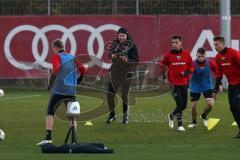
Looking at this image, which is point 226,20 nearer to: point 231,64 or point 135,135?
point 231,64

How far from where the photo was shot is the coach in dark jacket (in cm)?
1894

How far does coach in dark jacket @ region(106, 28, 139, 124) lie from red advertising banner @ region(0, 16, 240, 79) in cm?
1081

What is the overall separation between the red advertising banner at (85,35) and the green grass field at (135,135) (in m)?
6.04

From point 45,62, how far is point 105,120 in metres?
10.9

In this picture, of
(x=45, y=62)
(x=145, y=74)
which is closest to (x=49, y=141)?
(x=145, y=74)

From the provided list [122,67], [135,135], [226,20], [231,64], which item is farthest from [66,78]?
[226,20]

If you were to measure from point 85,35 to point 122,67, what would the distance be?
37.3 ft

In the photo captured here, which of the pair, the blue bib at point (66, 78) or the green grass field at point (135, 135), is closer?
the green grass field at point (135, 135)

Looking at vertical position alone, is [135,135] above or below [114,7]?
below

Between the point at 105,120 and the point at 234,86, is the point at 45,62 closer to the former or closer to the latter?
the point at 105,120

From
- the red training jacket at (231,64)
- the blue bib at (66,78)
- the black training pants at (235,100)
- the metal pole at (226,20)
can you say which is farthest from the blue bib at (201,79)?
the metal pole at (226,20)

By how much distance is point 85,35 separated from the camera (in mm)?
30766

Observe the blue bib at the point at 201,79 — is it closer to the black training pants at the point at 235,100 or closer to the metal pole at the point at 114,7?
the black training pants at the point at 235,100

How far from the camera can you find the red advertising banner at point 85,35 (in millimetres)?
30547
